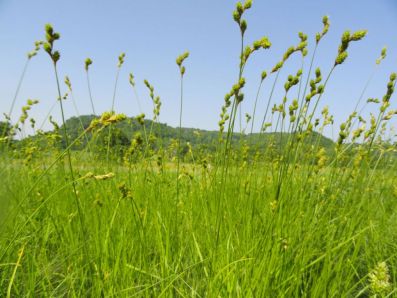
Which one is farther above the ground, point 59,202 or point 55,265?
point 59,202

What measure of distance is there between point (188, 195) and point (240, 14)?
144 cm

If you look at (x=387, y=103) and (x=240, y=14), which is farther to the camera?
(x=387, y=103)

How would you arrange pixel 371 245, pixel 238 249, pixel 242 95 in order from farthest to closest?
pixel 371 245 → pixel 238 249 → pixel 242 95

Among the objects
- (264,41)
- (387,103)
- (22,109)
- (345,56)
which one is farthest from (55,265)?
(387,103)

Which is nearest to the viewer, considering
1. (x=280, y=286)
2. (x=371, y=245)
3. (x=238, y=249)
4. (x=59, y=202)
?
(x=280, y=286)

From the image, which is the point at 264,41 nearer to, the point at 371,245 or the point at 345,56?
the point at 345,56

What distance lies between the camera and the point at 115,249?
1.57 metres

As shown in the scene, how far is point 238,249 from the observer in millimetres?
1506

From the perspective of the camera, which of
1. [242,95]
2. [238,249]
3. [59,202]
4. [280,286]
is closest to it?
[242,95]

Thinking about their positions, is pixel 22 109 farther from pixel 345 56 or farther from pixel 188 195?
pixel 345 56

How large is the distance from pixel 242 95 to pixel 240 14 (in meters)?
0.27

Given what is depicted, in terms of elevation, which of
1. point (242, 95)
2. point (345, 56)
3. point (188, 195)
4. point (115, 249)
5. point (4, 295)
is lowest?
point (4, 295)

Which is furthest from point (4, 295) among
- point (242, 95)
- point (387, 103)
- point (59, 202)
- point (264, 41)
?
point (387, 103)

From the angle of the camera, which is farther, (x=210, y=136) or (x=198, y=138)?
Result: (x=210, y=136)
